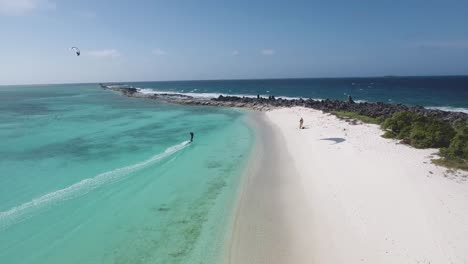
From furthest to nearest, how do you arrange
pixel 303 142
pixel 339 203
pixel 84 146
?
pixel 84 146, pixel 303 142, pixel 339 203

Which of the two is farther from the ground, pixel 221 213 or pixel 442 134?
pixel 442 134

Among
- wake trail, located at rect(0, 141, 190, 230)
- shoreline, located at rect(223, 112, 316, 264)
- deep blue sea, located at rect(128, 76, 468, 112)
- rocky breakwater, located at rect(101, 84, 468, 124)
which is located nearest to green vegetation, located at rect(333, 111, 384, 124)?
rocky breakwater, located at rect(101, 84, 468, 124)

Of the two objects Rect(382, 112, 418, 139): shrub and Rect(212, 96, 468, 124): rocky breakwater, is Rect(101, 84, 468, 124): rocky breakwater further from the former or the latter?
Rect(382, 112, 418, 139): shrub

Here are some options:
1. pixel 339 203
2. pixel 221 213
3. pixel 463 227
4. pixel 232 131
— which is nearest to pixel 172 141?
pixel 232 131

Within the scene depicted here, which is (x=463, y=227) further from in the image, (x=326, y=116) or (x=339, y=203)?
(x=326, y=116)

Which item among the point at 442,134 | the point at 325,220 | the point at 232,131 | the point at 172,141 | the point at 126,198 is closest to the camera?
the point at 325,220

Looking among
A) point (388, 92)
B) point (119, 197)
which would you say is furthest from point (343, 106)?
point (388, 92)
